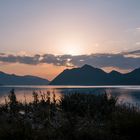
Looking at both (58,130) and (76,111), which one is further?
(76,111)

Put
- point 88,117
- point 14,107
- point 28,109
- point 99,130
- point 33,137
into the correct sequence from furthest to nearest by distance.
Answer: point 28,109
point 14,107
point 88,117
point 99,130
point 33,137

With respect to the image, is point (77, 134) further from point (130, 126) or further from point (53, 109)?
point (53, 109)

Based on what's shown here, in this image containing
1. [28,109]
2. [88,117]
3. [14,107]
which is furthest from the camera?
[28,109]

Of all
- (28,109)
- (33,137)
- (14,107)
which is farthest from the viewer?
(28,109)

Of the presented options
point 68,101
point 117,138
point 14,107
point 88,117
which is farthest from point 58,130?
point 68,101

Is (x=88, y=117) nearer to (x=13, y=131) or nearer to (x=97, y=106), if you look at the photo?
(x=97, y=106)

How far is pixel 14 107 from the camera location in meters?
16.8

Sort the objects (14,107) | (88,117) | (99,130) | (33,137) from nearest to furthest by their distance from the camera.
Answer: (33,137) < (99,130) < (88,117) < (14,107)

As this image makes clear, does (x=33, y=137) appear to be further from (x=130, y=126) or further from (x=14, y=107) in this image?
(x=14, y=107)

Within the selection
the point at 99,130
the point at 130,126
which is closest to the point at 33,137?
the point at 99,130

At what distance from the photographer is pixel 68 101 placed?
60.7 ft

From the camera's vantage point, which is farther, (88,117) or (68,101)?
(68,101)

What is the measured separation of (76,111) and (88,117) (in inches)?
73.3

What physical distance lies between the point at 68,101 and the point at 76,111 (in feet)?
3.93
